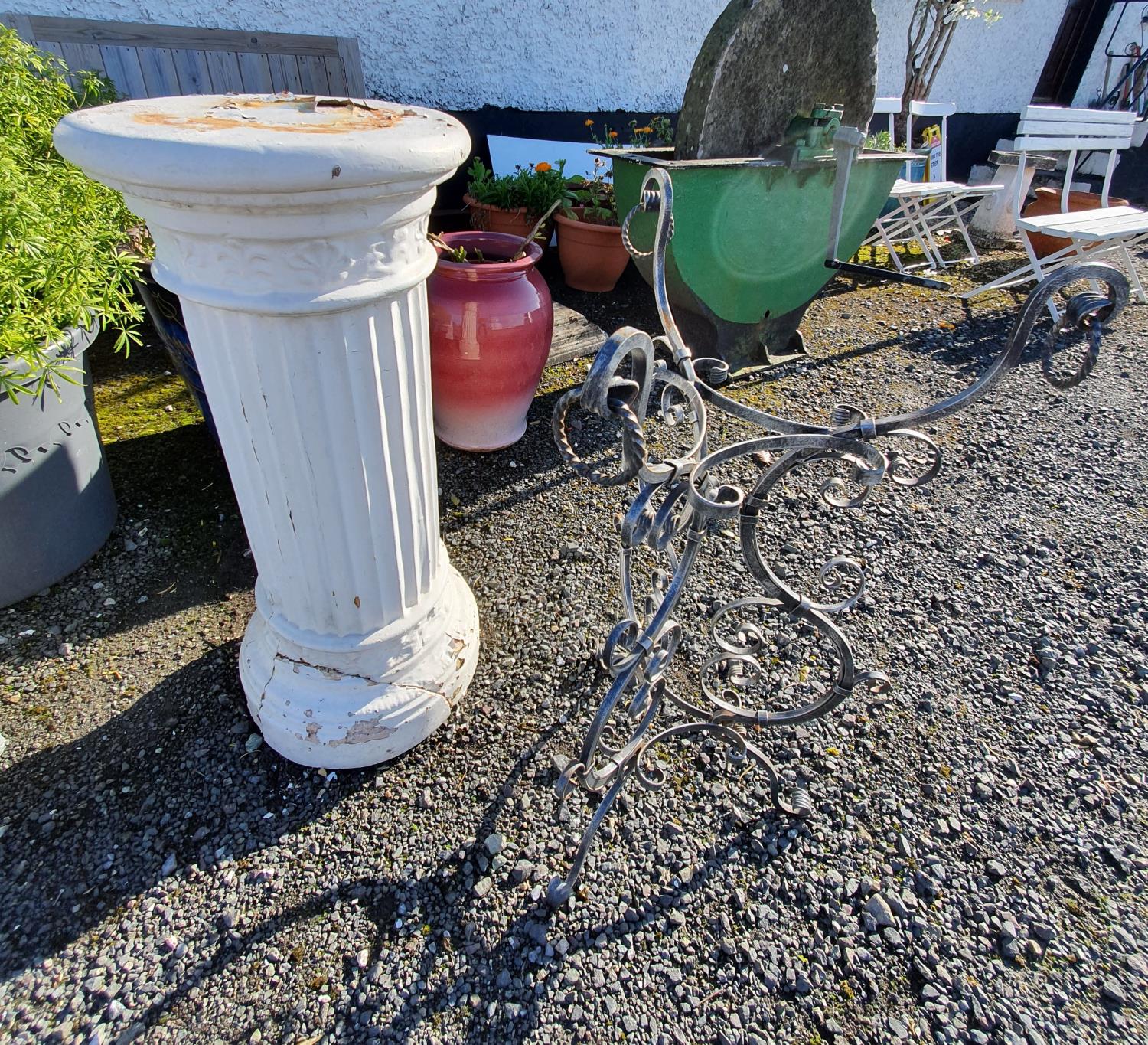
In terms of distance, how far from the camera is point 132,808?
1.74m

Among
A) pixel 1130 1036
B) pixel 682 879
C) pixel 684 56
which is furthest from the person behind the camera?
pixel 684 56

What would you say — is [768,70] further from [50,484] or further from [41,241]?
[50,484]

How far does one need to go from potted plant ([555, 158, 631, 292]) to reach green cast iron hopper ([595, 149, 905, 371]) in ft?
1.64

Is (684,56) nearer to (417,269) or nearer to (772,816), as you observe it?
(417,269)

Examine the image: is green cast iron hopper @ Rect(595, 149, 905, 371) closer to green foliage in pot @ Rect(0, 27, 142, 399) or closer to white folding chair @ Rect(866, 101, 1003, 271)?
white folding chair @ Rect(866, 101, 1003, 271)

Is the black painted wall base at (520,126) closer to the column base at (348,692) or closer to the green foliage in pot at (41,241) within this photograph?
the green foliage in pot at (41,241)

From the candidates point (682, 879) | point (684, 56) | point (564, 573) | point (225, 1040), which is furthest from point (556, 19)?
point (225, 1040)

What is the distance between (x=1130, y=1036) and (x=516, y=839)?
141 cm

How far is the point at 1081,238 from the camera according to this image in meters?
4.50

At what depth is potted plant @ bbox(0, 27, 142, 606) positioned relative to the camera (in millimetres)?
1837

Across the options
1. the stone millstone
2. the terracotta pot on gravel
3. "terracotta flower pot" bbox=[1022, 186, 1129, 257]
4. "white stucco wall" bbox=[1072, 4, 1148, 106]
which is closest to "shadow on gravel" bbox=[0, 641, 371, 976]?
the stone millstone

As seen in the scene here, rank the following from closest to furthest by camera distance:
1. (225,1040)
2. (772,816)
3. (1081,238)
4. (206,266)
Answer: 1. (206,266)
2. (225,1040)
3. (772,816)
4. (1081,238)

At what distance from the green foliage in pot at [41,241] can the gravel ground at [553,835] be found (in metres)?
0.79

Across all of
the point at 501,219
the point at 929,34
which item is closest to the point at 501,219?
the point at 501,219
